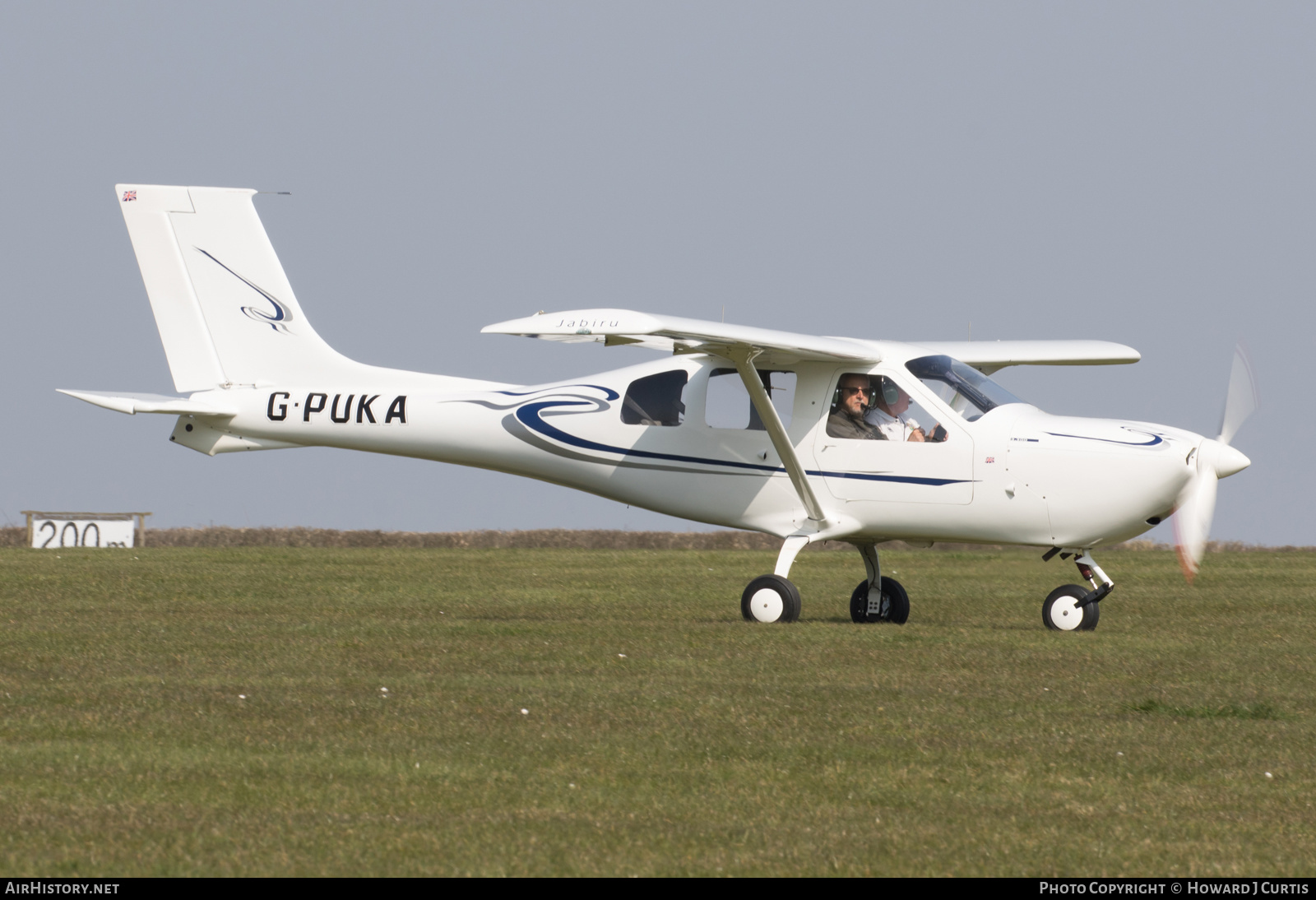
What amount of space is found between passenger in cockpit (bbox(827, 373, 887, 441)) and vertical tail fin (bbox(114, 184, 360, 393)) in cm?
621

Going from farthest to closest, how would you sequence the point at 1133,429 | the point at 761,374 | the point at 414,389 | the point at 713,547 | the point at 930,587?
the point at 713,547, the point at 930,587, the point at 414,389, the point at 761,374, the point at 1133,429

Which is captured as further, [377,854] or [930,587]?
[930,587]

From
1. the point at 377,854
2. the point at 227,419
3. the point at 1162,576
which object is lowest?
the point at 377,854

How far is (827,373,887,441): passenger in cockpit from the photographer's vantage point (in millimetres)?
14914

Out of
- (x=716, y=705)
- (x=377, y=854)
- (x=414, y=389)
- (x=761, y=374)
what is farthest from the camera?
(x=414, y=389)

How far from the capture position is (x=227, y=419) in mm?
17375

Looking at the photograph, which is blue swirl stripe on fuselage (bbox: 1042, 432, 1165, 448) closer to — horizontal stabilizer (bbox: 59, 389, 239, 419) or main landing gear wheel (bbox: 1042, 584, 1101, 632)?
main landing gear wheel (bbox: 1042, 584, 1101, 632)

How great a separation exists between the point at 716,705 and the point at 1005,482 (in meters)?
5.65

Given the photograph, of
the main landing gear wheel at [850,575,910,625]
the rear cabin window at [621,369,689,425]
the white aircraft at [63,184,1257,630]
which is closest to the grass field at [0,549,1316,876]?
the main landing gear wheel at [850,575,910,625]

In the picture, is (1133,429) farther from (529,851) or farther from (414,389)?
(529,851)

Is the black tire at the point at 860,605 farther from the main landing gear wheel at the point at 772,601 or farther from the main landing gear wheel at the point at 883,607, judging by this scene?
the main landing gear wheel at the point at 772,601

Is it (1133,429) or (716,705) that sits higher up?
(1133,429)

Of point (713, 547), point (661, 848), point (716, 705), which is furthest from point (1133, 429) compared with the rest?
point (713, 547)

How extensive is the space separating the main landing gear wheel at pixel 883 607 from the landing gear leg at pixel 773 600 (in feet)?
4.11
